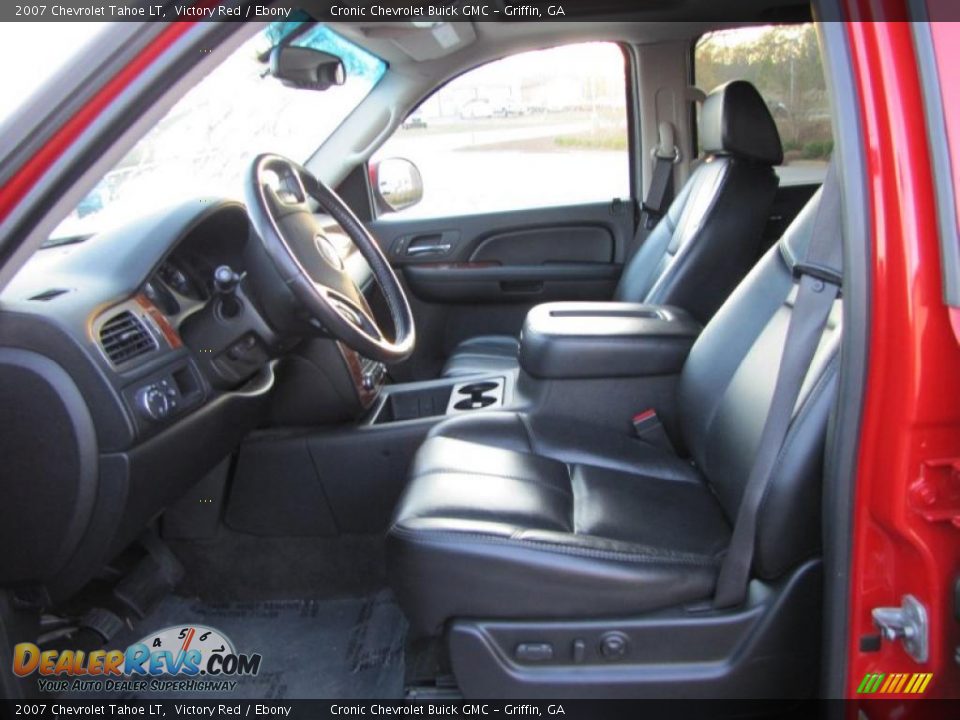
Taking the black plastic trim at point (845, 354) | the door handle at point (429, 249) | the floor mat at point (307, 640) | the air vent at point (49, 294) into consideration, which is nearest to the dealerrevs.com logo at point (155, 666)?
the floor mat at point (307, 640)

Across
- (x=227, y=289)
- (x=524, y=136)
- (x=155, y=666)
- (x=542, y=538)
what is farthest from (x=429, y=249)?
(x=542, y=538)

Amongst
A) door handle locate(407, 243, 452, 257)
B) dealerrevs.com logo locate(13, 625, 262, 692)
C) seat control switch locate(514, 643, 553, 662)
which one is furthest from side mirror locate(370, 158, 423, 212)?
seat control switch locate(514, 643, 553, 662)

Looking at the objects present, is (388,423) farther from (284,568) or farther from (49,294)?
(49,294)

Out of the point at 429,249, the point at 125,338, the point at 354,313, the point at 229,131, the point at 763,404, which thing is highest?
the point at 229,131

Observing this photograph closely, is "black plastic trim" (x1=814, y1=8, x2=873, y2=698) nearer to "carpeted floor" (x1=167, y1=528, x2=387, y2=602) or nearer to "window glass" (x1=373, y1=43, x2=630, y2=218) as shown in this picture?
"carpeted floor" (x1=167, y1=528, x2=387, y2=602)

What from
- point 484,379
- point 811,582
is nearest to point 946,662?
point 811,582

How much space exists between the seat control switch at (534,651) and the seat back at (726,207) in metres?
1.42

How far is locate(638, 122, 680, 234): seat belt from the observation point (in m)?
3.30

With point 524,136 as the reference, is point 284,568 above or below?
below

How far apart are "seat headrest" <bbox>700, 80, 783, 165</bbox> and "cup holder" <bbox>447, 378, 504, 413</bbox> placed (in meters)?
1.01

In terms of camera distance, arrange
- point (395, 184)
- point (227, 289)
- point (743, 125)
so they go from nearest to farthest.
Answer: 1. point (227, 289)
2. point (743, 125)
3. point (395, 184)

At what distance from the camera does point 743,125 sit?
2.50m

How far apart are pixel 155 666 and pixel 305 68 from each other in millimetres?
1521

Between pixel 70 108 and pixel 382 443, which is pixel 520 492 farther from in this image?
pixel 70 108
